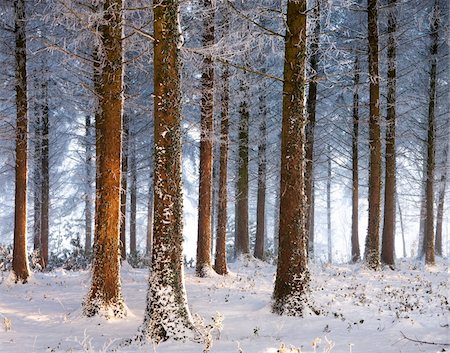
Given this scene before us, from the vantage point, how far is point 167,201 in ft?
21.8

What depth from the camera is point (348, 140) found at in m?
21.6

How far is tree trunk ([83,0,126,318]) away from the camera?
27.2 ft

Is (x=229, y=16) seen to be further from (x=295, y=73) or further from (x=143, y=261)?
(x=143, y=261)

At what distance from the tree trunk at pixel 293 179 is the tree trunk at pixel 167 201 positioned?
211 centimetres

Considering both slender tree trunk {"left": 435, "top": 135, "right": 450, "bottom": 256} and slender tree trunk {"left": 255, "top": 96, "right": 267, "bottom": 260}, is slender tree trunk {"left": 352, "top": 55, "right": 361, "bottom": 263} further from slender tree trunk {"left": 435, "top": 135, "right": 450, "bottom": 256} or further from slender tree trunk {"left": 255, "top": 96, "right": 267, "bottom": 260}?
slender tree trunk {"left": 435, "top": 135, "right": 450, "bottom": 256}

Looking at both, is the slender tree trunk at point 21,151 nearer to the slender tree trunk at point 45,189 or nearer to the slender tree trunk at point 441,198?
the slender tree trunk at point 45,189

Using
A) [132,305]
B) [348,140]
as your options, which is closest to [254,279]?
[132,305]

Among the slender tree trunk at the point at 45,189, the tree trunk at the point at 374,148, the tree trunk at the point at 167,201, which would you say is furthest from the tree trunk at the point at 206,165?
the slender tree trunk at the point at 45,189

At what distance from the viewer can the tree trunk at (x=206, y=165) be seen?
40.7 ft

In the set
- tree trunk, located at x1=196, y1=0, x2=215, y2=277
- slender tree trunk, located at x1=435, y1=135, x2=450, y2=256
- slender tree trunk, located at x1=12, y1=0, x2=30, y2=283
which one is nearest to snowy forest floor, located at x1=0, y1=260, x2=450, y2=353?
slender tree trunk, located at x1=12, y1=0, x2=30, y2=283

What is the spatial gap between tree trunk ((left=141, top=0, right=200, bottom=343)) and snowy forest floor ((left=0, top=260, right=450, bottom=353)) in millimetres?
441

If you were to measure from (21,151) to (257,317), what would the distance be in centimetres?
882

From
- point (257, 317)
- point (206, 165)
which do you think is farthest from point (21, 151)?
point (257, 317)

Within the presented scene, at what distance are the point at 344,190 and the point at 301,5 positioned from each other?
28.5 metres
